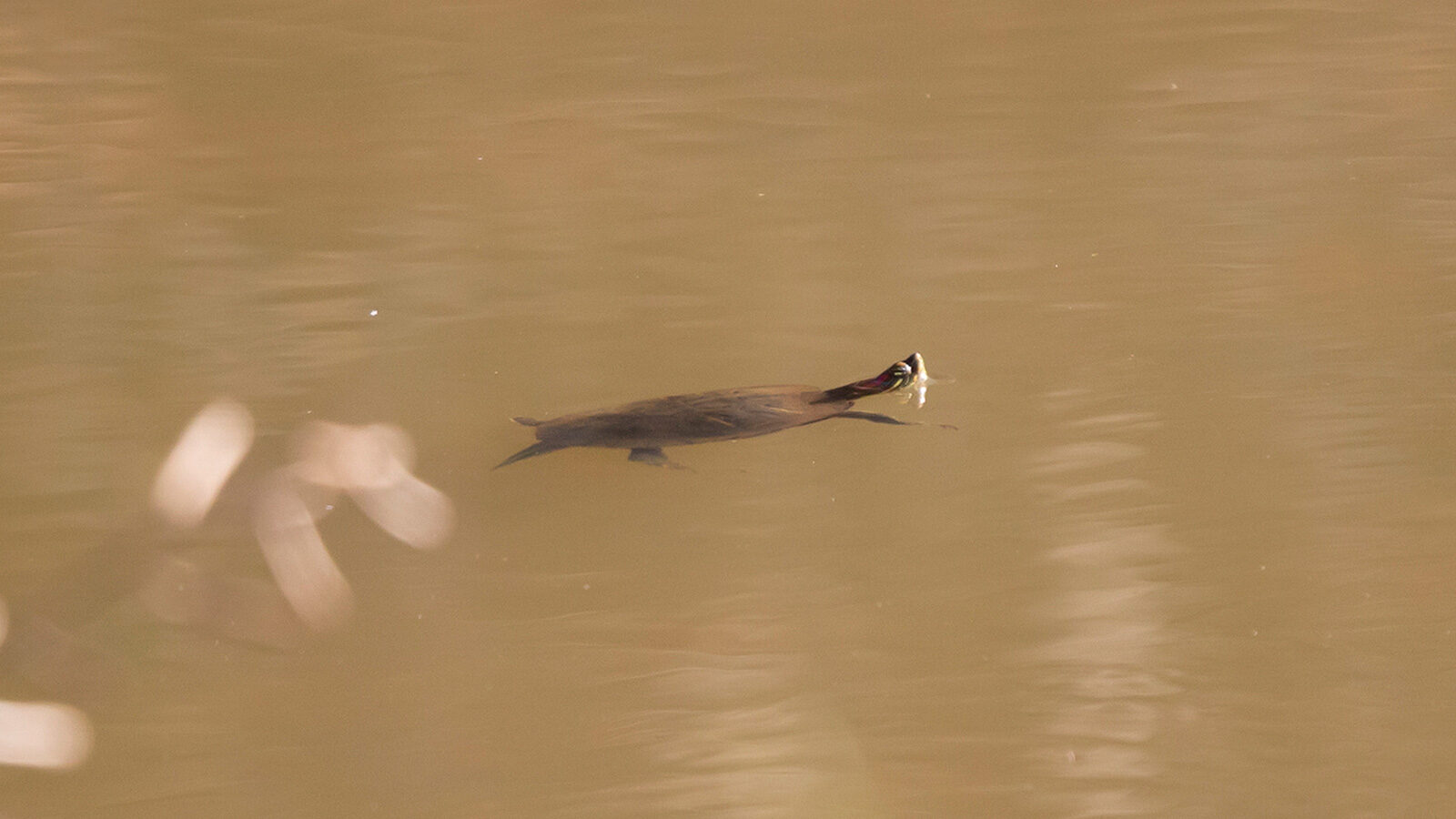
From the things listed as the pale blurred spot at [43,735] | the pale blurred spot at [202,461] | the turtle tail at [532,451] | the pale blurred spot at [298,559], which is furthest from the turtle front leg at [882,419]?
the pale blurred spot at [43,735]

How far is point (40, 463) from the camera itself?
2.12m

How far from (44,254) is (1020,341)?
79.2 inches

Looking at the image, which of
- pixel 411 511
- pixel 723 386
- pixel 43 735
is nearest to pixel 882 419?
pixel 723 386

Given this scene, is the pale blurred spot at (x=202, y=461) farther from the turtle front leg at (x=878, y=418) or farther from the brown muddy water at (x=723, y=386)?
the turtle front leg at (x=878, y=418)

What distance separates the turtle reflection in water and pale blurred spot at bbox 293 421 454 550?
151 mm

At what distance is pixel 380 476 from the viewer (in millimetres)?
2104

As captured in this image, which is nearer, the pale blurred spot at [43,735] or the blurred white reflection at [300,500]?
the pale blurred spot at [43,735]

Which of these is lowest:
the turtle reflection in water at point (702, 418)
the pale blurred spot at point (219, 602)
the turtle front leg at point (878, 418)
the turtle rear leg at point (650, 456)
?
the pale blurred spot at point (219, 602)

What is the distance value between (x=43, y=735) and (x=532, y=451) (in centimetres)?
86

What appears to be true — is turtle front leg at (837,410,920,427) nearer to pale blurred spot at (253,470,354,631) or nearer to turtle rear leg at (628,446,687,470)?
turtle rear leg at (628,446,687,470)

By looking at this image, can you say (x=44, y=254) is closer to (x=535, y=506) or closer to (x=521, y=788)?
(x=535, y=506)

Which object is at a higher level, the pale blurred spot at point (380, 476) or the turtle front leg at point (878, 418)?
the turtle front leg at point (878, 418)

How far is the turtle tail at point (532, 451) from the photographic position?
6.85 feet

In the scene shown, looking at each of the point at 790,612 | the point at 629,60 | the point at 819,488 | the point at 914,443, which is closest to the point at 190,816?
the point at 790,612
